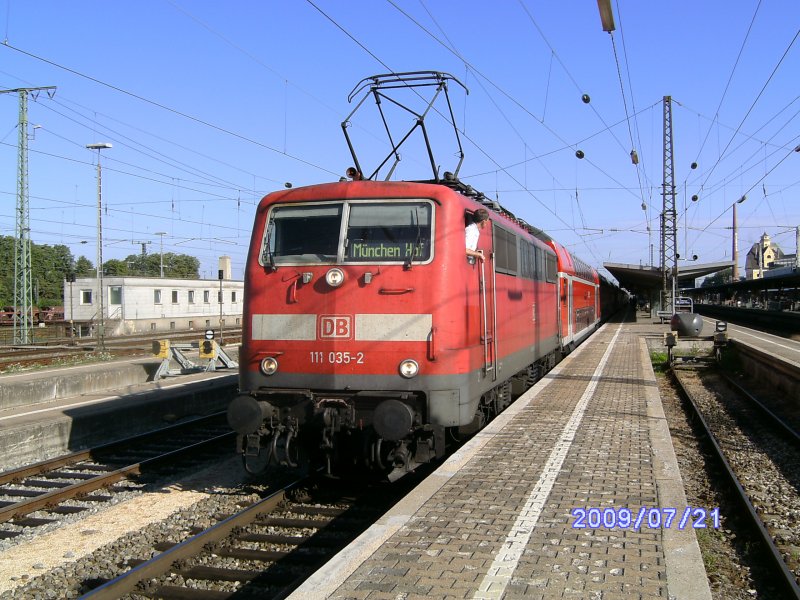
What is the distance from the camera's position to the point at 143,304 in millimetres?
42500

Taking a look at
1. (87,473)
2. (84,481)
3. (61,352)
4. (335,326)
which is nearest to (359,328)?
(335,326)

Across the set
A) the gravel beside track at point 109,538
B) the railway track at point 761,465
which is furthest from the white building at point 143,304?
the gravel beside track at point 109,538

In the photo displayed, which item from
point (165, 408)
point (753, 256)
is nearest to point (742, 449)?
point (165, 408)

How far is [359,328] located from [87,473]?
4786mm

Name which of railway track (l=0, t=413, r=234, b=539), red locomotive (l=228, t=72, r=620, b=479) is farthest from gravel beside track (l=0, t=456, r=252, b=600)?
red locomotive (l=228, t=72, r=620, b=479)

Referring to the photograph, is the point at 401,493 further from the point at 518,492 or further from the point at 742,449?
the point at 742,449

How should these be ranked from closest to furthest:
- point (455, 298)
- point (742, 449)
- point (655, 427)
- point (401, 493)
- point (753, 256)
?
point (455, 298), point (401, 493), point (655, 427), point (742, 449), point (753, 256)

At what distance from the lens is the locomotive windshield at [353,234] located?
23.7 feet

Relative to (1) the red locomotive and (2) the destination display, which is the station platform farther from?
(2) the destination display

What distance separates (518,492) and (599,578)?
190cm

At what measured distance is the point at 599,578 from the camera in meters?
4.36

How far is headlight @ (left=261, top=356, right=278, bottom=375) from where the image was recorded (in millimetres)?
7273

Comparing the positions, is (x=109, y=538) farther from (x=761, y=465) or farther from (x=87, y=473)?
(x=761, y=465)

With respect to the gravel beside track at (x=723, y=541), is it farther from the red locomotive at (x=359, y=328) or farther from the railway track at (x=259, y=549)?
the railway track at (x=259, y=549)
